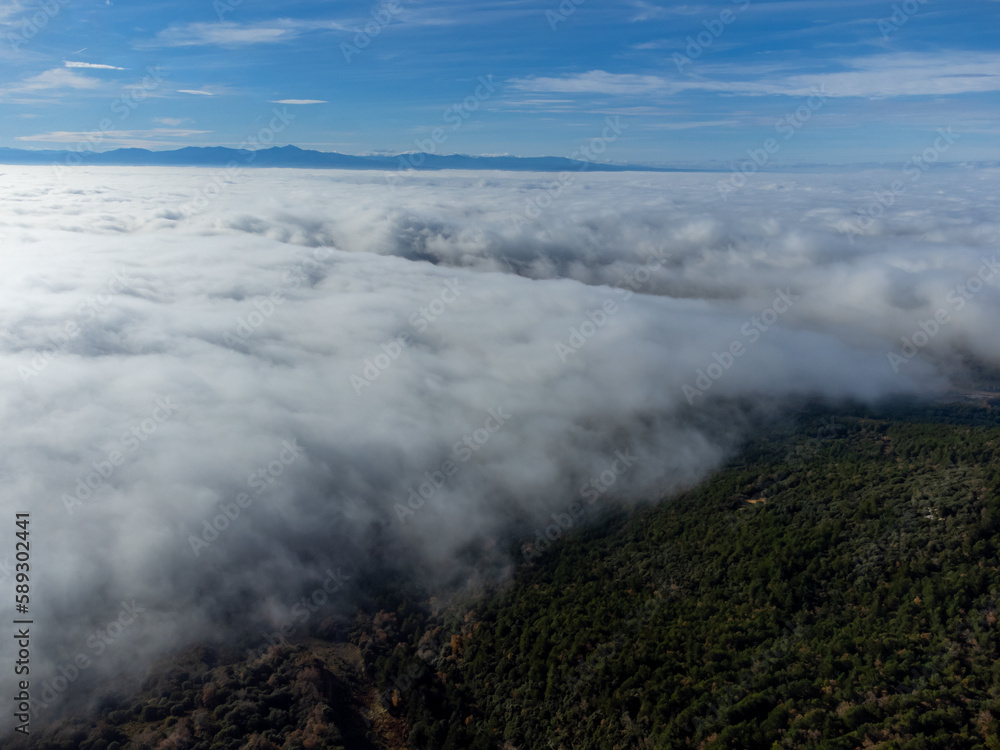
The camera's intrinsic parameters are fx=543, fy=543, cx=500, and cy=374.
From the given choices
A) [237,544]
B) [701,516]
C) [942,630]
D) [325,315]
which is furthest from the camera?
[325,315]

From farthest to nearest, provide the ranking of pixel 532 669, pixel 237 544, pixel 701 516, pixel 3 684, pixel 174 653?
1. pixel 237 544
2. pixel 701 516
3. pixel 174 653
4. pixel 532 669
5. pixel 3 684

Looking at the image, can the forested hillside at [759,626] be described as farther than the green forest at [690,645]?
No

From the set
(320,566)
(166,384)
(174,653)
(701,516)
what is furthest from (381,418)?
(701,516)

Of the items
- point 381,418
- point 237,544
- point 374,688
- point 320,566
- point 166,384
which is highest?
point 166,384

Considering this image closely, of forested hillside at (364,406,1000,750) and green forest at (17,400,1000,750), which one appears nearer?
forested hillside at (364,406,1000,750)

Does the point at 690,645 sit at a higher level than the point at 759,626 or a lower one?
lower

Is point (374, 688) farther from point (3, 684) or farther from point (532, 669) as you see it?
point (3, 684)

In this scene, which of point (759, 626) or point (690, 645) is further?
point (690, 645)

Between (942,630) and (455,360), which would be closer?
(942,630)
